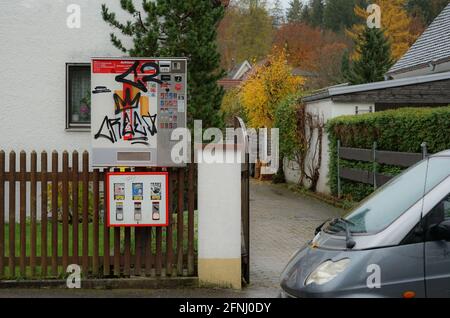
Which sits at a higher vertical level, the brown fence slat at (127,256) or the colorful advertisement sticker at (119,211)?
the colorful advertisement sticker at (119,211)

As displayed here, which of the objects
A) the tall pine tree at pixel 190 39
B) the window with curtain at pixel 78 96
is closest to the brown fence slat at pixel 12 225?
the tall pine tree at pixel 190 39

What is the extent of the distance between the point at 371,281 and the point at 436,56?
19.0 meters

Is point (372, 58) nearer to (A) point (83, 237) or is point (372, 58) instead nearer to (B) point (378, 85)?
(B) point (378, 85)

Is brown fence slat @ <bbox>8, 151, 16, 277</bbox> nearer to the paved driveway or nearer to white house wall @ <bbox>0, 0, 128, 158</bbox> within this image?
the paved driveway

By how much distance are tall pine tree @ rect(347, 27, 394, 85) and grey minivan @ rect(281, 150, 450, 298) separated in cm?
3709

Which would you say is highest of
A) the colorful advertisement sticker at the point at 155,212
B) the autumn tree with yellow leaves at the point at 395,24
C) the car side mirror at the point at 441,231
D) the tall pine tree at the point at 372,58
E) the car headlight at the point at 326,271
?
the autumn tree with yellow leaves at the point at 395,24

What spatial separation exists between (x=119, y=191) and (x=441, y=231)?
4.39 m

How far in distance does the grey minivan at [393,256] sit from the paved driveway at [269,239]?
283 cm

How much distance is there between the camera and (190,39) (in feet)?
40.8

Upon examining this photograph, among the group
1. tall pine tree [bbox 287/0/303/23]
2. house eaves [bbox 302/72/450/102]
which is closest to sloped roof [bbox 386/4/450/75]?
house eaves [bbox 302/72/450/102]

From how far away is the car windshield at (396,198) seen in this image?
5.64m

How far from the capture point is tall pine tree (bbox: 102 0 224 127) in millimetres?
12469

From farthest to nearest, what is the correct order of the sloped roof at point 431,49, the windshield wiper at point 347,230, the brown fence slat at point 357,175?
the sloped roof at point 431,49
the brown fence slat at point 357,175
the windshield wiper at point 347,230

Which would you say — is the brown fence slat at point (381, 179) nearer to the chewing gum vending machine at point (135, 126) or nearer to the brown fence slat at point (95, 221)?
the chewing gum vending machine at point (135, 126)
